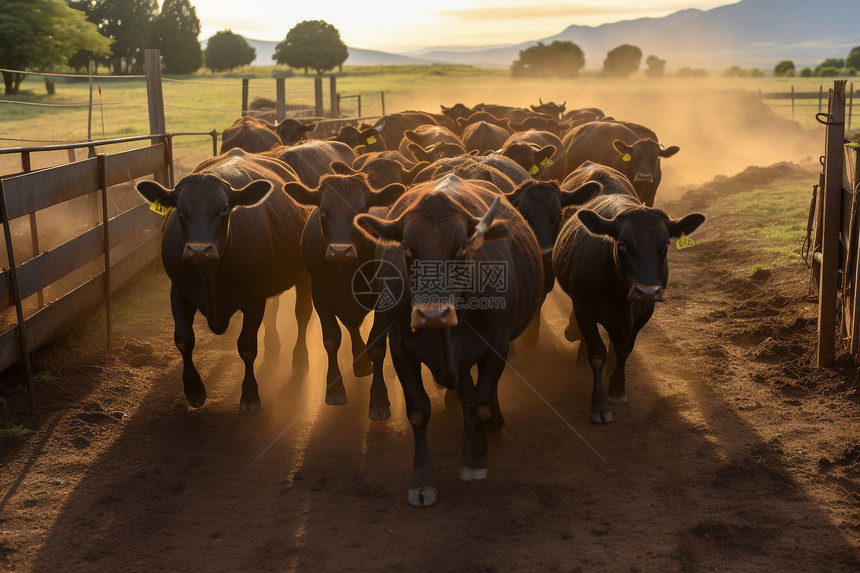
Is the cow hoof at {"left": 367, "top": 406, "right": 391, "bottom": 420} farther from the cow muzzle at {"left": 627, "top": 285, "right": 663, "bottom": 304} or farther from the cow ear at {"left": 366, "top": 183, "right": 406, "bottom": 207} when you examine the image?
the cow muzzle at {"left": 627, "top": 285, "right": 663, "bottom": 304}

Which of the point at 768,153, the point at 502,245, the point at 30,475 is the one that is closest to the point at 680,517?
the point at 502,245

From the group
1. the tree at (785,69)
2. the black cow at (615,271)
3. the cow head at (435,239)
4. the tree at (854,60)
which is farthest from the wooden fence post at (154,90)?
the tree at (785,69)

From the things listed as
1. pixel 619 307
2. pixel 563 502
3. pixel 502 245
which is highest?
pixel 502 245

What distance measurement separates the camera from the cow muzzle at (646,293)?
5629 mm

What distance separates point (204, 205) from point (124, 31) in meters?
69.3

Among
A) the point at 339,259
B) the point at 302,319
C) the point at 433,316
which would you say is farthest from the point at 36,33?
the point at 433,316

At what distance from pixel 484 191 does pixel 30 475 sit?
12.4 feet

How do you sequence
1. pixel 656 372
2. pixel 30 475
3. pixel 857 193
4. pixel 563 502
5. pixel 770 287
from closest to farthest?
pixel 563 502 → pixel 30 475 → pixel 857 193 → pixel 656 372 → pixel 770 287

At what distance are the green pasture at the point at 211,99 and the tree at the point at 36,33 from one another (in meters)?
1.73

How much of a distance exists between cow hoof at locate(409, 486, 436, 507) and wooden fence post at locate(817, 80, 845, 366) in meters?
4.11

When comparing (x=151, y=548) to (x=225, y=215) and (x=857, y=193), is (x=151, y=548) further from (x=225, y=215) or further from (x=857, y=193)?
(x=857, y=193)

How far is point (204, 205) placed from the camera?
610 cm

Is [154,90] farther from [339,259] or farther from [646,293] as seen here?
[646,293]

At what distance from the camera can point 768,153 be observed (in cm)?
3120
